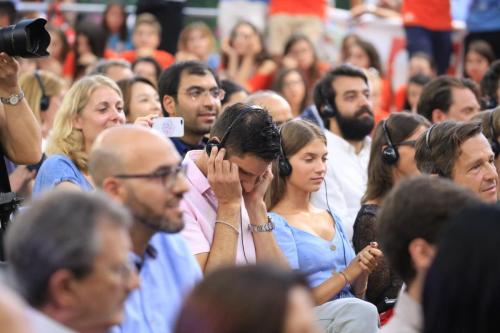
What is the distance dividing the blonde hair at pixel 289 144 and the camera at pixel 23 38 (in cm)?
140

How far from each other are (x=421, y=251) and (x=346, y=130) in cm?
373

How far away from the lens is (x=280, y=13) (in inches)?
435

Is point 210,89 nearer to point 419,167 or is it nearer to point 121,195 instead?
point 419,167

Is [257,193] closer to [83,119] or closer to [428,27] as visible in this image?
[83,119]

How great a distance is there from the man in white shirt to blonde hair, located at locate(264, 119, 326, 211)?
0.93 m

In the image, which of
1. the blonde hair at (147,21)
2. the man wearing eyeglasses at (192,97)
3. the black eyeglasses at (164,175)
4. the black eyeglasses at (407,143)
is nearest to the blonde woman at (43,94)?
the man wearing eyeglasses at (192,97)

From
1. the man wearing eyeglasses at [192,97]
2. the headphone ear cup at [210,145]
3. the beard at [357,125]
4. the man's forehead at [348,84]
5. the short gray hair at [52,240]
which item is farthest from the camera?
the man's forehead at [348,84]

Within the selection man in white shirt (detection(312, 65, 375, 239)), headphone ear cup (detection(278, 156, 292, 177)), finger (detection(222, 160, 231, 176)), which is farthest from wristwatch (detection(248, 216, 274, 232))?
man in white shirt (detection(312, 65, 375, 239))

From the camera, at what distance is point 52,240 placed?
2.72 metres

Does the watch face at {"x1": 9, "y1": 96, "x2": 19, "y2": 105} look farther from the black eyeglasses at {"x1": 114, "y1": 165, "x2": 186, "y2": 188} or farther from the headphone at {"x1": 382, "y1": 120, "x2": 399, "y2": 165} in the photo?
the headphone at {"x1": 382, "y1": 120, "x2": 399, "y2": 165}

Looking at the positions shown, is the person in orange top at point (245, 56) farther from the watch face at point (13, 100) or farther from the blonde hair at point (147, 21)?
the watch face at point (13, 100)

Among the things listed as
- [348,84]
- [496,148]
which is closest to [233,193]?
[496,148]

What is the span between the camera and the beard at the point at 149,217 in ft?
11.5

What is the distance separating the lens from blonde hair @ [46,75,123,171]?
5.16 m
